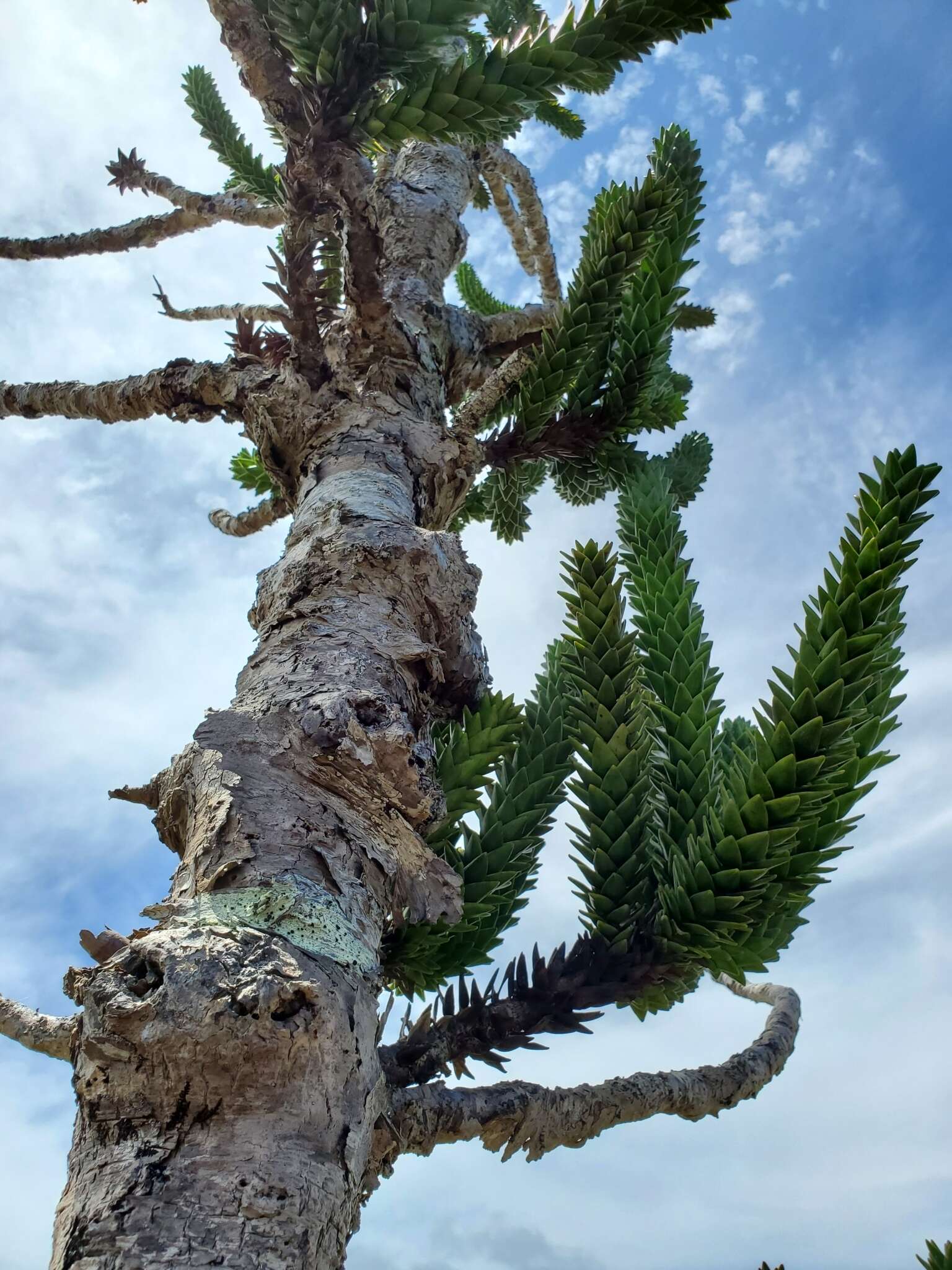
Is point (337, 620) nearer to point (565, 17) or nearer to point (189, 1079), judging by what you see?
point (189, 1079)

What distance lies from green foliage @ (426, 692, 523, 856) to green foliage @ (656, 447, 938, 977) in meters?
0.47

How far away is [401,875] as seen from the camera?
4.69 feet

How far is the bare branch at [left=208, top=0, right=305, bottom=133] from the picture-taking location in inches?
88.7

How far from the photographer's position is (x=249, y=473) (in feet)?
13.9

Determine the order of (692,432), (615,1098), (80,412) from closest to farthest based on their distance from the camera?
1. (615,1098)
2. (80,412)
3. (692,432)

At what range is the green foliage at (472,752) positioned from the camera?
2043 millimetres

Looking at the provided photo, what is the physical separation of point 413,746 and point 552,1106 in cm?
95

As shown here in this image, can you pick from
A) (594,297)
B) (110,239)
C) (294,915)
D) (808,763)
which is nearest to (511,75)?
(594,297)

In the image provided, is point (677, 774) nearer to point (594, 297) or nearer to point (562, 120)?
point (594, 297)

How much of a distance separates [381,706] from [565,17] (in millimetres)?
1988

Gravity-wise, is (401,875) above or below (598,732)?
below

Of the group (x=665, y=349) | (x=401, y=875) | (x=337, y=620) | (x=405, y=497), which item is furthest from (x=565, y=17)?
(x=401, y=875)

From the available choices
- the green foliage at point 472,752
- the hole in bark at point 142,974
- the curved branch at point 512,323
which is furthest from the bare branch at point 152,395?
the hole in bark at point 142,974

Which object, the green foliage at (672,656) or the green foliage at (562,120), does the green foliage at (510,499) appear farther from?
the green foliage at (562,120)
